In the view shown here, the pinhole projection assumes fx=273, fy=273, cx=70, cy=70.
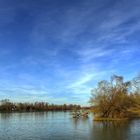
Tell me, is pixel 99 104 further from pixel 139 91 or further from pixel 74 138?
pixel 74 138

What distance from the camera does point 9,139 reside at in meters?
35.0

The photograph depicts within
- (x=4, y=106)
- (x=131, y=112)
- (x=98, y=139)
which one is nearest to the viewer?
(x=98, y=139)

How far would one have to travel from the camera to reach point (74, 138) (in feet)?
116

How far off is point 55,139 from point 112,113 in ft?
146

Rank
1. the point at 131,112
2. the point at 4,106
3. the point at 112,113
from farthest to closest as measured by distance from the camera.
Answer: the point at 4,106 → the point at 131,112 → the point at 112,113

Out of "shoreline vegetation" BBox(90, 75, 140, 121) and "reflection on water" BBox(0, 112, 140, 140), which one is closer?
"reflection on water" BBox(0, 112, 140, 140)

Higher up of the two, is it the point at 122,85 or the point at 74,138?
the point at 122,85

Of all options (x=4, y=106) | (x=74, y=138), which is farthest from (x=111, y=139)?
(x=4, y=106)

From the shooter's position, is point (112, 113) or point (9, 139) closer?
point (9, 139)

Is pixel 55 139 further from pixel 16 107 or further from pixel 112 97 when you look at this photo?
pixel 16 107

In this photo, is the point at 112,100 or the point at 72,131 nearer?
the point at 72,131

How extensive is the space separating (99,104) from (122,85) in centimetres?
864

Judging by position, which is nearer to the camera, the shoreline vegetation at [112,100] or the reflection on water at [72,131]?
the reflection on water at [72,131]

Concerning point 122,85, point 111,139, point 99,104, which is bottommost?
point 111,139
